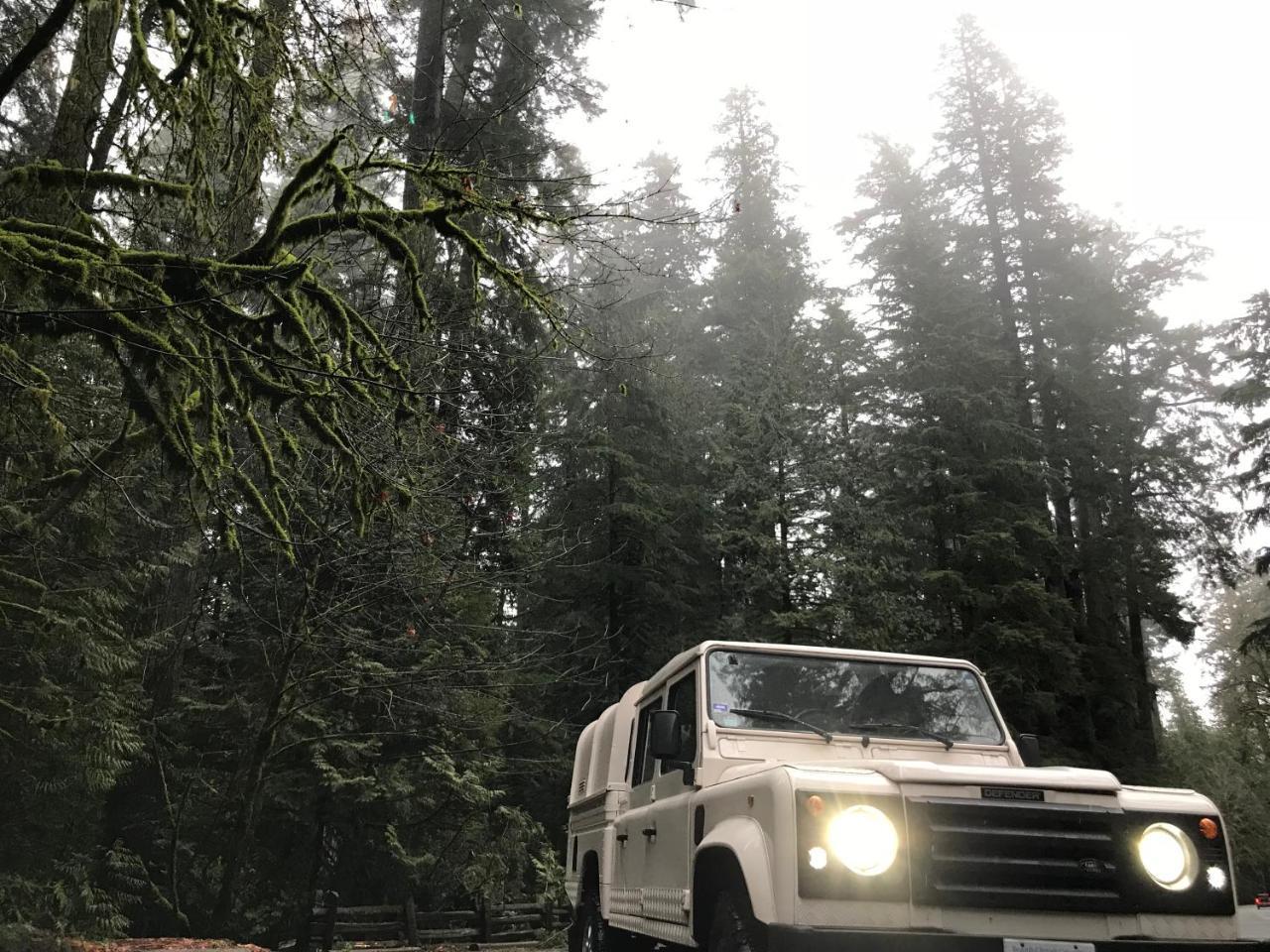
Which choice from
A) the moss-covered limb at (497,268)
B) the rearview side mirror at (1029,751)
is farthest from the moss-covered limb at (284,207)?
the rearview side mirror at (1029,751)

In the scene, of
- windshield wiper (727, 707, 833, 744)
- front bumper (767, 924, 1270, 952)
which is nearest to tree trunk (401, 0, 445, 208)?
windshield wiper (727, 707, 833, 744)

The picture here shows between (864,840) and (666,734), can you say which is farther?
(666,734)

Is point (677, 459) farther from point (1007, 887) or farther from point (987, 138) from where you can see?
point (1007, 887)

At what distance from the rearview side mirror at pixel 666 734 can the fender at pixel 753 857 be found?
75cm

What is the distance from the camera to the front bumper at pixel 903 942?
3.77 m

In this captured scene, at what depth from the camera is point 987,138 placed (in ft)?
104

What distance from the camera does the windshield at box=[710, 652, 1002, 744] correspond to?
584 centimetres

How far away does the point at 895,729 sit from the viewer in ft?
19.4

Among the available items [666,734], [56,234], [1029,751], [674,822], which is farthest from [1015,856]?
[56,234]

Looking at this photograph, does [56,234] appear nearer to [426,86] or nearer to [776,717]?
[776,717]

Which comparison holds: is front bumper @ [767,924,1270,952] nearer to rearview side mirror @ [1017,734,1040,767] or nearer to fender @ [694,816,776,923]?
fender @ [694,816,776,923]

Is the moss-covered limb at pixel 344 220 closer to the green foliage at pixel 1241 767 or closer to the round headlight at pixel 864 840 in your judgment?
the round headlight at pixel 864 840

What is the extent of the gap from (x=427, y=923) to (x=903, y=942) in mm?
18130

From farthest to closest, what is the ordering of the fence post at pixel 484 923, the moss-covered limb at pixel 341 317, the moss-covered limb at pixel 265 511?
the fence post at pixel 484 923 < the moss-covered limb at pixel 341 317 < the moss-covered limb at pixel 265 511
